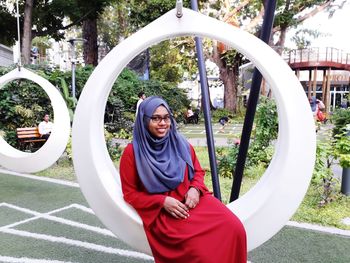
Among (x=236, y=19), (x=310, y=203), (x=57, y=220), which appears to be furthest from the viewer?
(x=236, y=19)

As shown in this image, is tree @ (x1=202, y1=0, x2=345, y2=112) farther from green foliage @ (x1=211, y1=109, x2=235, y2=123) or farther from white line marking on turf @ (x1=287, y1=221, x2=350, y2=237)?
white line marking on turf @ (x1=287, y1=221, x2=350, y2=237)

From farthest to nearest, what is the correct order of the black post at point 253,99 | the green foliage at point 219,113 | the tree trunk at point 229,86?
1. the tree trunk at point 229,86
2. the green foliage at point 219,113
3. the black post at point 253,99

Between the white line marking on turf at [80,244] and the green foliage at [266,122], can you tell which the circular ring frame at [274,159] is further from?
the green foliage at [266,122]

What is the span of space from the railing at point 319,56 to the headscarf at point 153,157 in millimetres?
19338

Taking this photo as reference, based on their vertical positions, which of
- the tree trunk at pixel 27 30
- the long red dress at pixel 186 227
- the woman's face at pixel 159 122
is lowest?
the long red dress at pixel 186 227

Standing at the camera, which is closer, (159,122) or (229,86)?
(159,122)

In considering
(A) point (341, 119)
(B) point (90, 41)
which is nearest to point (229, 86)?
(B) point (90, 41)

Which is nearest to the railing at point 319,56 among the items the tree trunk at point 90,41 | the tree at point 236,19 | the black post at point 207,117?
the tree at point 236,19

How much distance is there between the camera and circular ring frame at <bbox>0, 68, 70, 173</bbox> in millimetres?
4367

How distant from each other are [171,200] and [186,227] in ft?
0.53

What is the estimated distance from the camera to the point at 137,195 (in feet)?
6.95

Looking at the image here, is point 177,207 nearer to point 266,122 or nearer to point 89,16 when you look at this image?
point 266,122

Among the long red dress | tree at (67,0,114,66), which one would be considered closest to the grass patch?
the long red dress

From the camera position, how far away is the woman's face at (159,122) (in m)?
2.04
